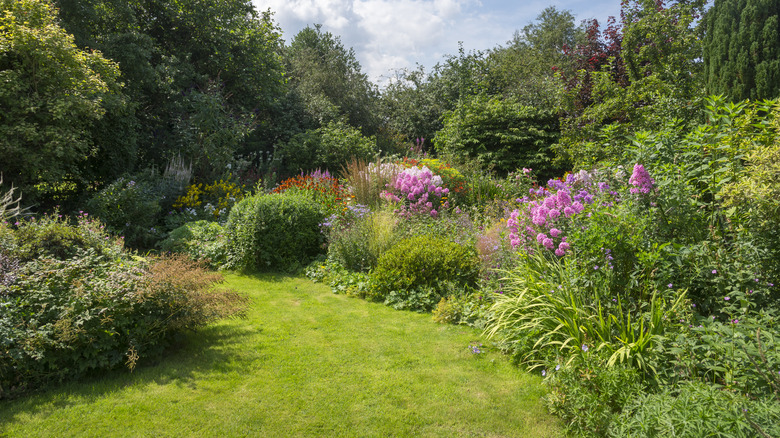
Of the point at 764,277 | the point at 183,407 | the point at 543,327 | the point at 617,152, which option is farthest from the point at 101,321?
the point at 617,152

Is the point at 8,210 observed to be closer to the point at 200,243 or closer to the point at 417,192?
the point at 200,243

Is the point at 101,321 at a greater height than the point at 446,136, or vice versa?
the point at 446,136

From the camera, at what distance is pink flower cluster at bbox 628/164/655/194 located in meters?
3.55

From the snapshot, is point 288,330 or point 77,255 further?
point 288,330

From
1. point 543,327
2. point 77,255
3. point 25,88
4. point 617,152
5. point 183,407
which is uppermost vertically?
point 25,88

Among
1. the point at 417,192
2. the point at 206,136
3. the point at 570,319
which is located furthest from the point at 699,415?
the point at 206,136

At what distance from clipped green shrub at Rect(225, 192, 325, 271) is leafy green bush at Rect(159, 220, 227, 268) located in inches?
7.1

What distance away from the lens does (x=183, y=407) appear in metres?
3.07

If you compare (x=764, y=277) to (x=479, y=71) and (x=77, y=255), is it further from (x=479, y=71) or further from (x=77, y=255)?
(x=479, y=71)

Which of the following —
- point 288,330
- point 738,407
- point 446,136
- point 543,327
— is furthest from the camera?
point 446,136

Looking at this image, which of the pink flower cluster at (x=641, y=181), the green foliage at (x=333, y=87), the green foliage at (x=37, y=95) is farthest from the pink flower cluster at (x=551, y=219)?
the green foliage at (x=333, y=87)

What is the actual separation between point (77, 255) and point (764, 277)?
5556 mm

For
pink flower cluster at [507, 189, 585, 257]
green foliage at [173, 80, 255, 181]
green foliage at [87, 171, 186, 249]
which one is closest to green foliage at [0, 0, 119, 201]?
green foliage at [87, 171, 186, 249]

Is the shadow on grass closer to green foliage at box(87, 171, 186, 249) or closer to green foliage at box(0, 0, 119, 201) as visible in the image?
green foliage at box(87, 171, 186, 249)
